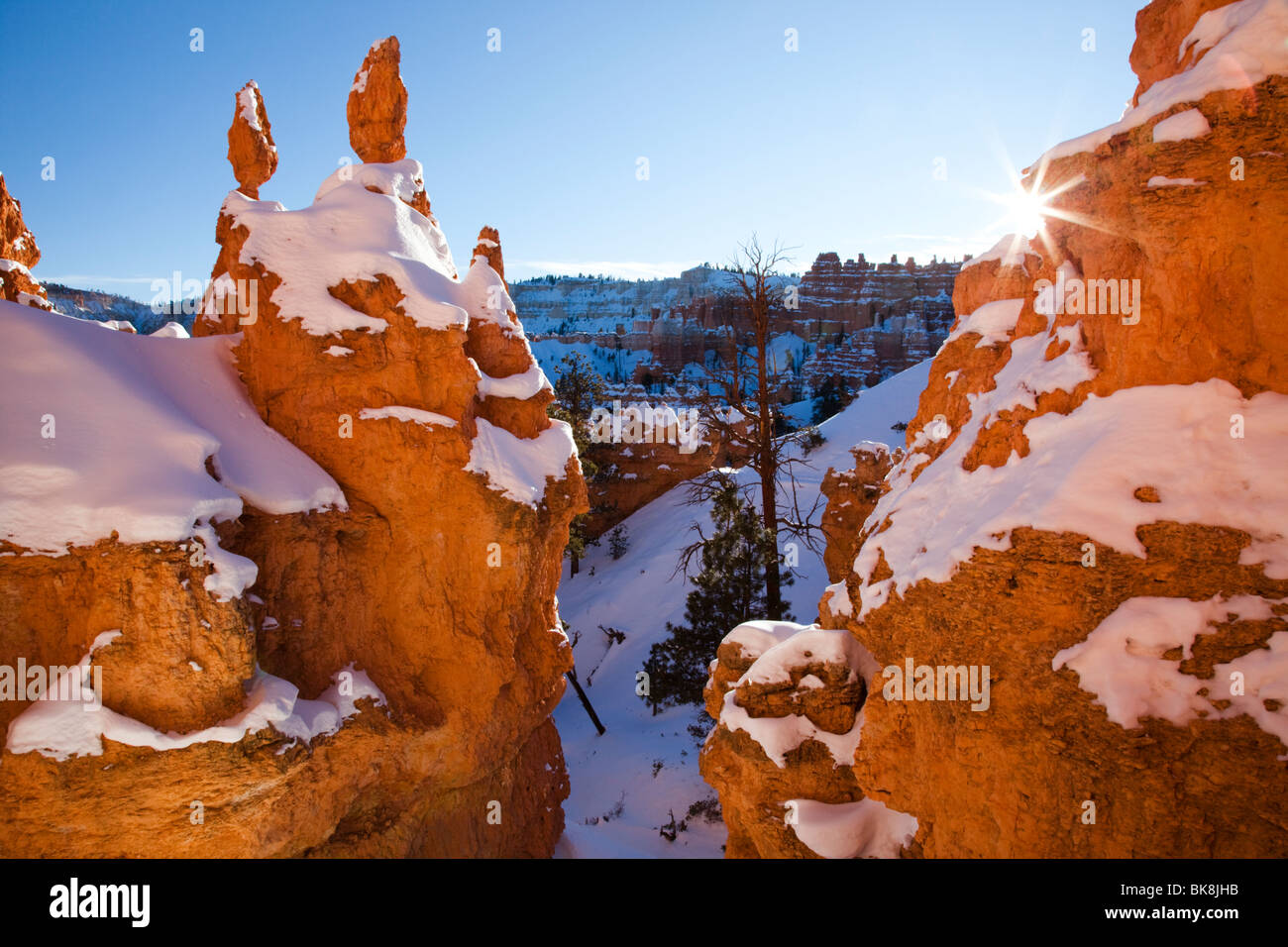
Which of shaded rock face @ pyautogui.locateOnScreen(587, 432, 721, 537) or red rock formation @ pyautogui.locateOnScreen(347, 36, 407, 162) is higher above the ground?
red rock formation @ pyautogui.locateOnScreen(347, 36, 407, 162)

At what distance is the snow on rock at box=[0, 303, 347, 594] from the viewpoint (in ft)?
18.4

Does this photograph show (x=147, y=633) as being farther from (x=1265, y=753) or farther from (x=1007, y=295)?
(x=1007, y=295)

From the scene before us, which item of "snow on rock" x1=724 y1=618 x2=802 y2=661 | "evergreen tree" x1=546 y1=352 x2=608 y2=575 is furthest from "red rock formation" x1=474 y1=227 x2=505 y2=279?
"evergreen tree" x1=546 y1=352 x2=608 y2=575

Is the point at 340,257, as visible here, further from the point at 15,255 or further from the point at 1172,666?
the point at 15,255

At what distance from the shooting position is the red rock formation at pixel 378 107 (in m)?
10.0

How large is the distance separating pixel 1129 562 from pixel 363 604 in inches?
284

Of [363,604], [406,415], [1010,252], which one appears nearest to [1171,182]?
[1010,252]

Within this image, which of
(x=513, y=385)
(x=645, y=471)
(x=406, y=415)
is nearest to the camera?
(x=406, y=415)

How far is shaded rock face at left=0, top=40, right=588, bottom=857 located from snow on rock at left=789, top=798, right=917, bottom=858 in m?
3.94

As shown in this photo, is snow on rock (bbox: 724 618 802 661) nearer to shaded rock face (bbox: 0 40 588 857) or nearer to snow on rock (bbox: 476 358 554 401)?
shaded rock face (bbox: 0 40 588 857)

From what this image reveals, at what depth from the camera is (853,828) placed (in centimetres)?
582
